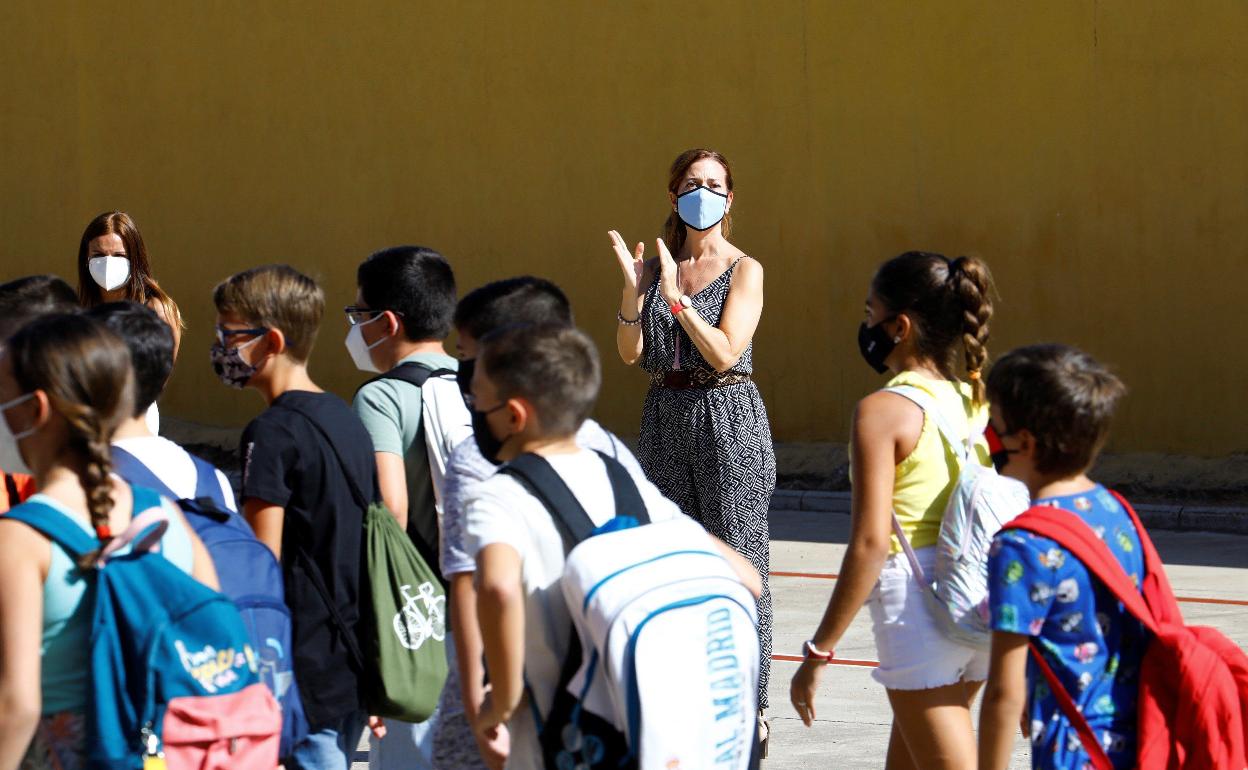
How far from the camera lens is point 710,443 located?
19.2 feet

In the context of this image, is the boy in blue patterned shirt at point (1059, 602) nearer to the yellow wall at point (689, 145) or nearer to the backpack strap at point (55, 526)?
the backpack strap at point (55, 526)

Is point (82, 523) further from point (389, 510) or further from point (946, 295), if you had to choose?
point (946, 295)

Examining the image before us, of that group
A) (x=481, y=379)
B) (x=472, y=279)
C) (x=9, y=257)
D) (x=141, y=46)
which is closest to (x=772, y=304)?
(x=472, y=279)

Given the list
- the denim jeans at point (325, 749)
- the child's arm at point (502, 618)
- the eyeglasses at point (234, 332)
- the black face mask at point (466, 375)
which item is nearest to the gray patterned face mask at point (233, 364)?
the eyeglasses at point (234, 332)

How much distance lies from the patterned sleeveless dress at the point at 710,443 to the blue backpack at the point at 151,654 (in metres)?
3.07

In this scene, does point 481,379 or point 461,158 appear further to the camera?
point 461,158

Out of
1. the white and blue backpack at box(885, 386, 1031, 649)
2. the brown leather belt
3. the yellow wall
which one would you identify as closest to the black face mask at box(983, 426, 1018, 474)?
the white and blue backpack at box(885, 386, 1031, 649)

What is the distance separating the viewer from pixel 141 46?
56.1 ft

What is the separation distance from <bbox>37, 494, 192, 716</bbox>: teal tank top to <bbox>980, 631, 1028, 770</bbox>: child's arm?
4.85 ft

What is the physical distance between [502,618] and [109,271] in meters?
4.02

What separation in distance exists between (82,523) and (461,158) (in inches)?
516

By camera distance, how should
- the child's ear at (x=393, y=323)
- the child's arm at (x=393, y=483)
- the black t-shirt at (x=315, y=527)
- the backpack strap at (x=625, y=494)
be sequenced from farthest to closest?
the child's ear at (x=393, y=323) → the child's arm at (x=393, y=483) → the black t-shirt at (x=315, y=527) → the backpack strap at (x=625, y=494)

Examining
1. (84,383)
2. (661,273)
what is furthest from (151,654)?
(661,273)

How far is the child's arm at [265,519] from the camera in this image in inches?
149
